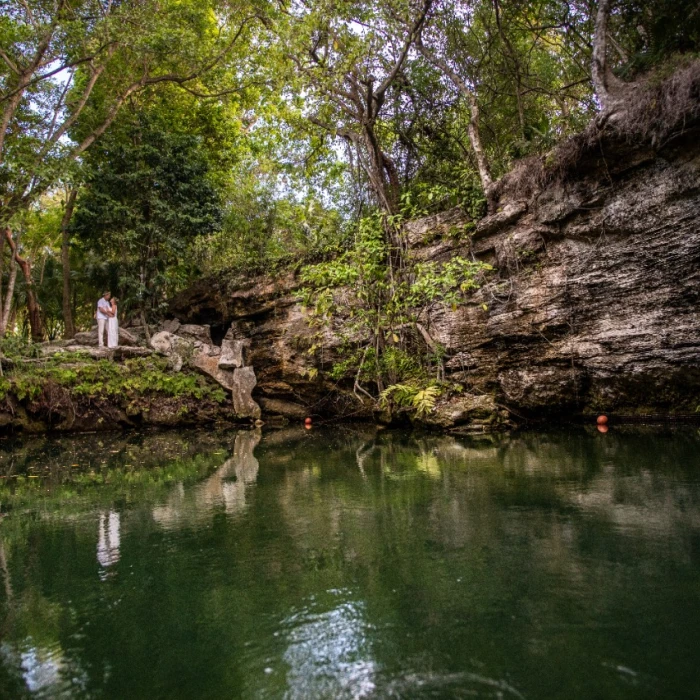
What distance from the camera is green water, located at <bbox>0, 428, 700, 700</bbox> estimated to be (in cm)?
165

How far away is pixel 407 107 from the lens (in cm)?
1213

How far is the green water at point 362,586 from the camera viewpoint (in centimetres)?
165

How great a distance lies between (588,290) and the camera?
8.50 meters

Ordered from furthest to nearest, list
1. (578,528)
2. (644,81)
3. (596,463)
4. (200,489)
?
(644,81)
(596,463)
(200,489)
(578,528)

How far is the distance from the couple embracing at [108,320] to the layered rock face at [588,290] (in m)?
7.24

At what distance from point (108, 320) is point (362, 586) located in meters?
11.9

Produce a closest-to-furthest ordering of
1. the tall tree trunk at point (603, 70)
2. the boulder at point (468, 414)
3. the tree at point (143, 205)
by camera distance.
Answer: the tall tree trunk at point (603, 70) < the boulder at point (468, 414) < the tree at point (143, 205)

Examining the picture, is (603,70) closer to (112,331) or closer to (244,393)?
(244,393)

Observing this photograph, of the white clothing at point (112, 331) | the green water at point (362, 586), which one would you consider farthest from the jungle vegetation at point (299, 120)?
the green water at point (362, 586)

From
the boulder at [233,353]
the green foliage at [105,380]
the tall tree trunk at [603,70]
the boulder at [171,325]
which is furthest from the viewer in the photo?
the boulder at [171,325]

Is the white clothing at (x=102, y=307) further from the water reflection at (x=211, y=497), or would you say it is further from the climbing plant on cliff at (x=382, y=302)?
the water reflection at (x=211, y=497)

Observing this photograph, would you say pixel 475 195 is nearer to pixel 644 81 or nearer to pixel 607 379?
pixel 644 81

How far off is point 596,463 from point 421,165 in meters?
8.92

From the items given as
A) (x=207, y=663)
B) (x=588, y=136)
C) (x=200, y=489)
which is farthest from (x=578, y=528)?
(x=588, y=136)
